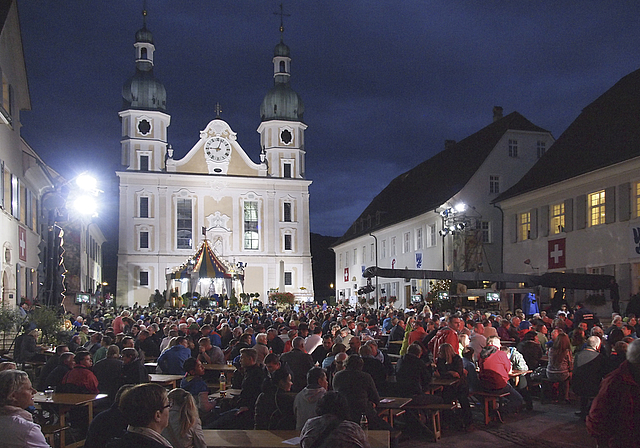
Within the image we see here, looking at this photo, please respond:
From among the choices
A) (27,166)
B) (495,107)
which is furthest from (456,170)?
(27,166)

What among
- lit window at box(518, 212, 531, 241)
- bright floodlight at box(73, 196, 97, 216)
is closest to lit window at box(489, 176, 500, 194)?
lit window at box(518, 212, 531, 241)

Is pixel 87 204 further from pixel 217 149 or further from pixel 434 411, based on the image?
pixel 217 149

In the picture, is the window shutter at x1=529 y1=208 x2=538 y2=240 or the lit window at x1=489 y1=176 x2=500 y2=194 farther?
the lit window at x1=489 y1=176 x2=500 y2=194

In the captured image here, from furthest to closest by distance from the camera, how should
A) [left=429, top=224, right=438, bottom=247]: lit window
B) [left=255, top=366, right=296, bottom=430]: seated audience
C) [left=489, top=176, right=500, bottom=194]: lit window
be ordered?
[left=429, top=224, right=438, bottom=247]: lit window, [left=489, top=176, right=500, bottom=194]: lit window, [left=255, top=366, right=296, bottom=430]: seated audience

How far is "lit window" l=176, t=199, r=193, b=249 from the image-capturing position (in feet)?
178

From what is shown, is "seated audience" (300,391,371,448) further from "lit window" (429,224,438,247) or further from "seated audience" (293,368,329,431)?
"lit window" (429,224,438,247)

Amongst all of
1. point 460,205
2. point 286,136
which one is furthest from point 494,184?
point 286,136

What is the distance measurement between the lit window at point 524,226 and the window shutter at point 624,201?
6.73 metres

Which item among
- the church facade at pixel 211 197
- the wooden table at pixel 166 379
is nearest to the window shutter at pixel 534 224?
the wooden table at pixel 166 379

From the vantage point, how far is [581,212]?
2511 centimetres

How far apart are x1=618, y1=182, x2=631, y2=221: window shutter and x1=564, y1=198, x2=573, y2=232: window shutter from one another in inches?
123

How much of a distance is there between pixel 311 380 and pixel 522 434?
153 inches

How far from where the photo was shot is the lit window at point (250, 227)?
184 ft

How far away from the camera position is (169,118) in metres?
56.3
